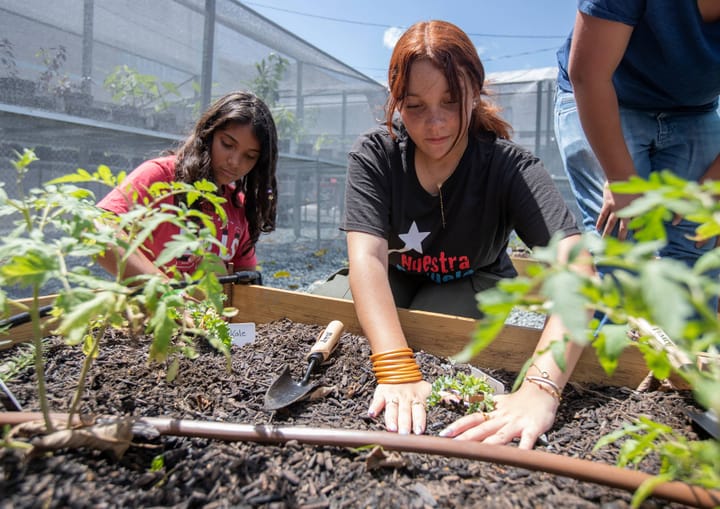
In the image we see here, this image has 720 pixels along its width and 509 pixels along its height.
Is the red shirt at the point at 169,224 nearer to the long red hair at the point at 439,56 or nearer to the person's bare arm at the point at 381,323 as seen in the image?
the person's bare arm at the point at 381,323

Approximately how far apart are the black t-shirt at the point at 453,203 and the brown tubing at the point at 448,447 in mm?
925

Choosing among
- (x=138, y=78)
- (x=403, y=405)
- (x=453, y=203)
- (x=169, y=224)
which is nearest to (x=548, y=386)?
(x=403, y=405)

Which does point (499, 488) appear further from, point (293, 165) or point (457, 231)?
point (293, 165)

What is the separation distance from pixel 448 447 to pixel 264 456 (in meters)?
0.38

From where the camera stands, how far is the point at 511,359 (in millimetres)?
1553

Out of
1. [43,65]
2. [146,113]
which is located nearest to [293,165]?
[146,113]

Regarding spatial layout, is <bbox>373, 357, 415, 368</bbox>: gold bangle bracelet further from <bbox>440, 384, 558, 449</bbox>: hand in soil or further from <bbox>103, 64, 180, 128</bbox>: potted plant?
<bbox>103, 64, 180, 128</bbox>: potted plant

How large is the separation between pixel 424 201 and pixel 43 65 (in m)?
3.20

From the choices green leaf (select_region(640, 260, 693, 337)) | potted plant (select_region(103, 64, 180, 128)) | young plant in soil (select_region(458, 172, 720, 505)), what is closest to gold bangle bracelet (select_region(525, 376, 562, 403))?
young plant in soil (select_region(458, 172, 720, 505))

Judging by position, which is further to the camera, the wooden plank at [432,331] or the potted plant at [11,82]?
the potted plant at [11,82]

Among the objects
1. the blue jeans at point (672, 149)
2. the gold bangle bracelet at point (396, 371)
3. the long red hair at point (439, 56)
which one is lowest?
the gold bangle bracelet at point (396, 371)

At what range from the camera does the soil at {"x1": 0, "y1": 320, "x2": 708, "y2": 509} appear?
0.76m

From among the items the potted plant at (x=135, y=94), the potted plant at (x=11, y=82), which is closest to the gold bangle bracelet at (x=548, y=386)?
the potted plant at (x=11, y=82)

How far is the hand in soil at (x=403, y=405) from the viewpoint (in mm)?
1097
